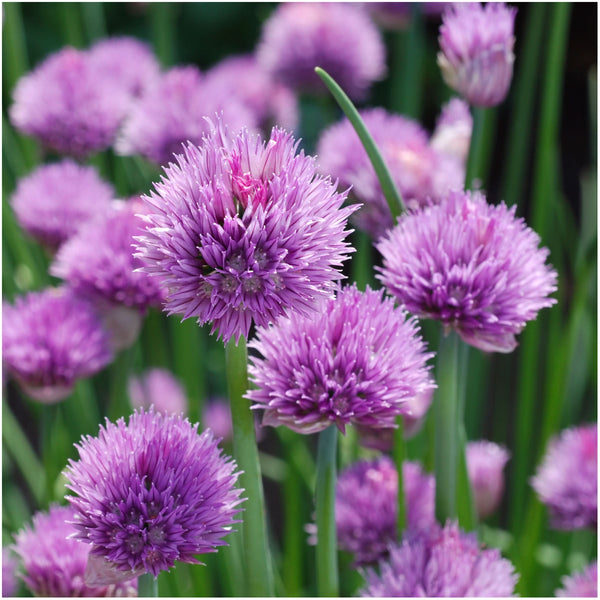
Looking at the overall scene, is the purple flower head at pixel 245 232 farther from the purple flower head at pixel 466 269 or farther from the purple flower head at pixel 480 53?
the purple flower head at pixel 480 53

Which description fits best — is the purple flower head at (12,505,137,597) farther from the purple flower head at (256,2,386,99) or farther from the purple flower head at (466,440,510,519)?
the purple flower head at (256,2,386,99)

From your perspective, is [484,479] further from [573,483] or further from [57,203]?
[57,203]

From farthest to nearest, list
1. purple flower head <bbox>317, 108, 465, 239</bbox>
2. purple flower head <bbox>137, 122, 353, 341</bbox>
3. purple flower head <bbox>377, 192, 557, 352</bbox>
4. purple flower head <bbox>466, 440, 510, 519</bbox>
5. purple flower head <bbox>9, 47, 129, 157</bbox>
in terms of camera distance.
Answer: purple flower head <bbox>9, 47, 129, 157</bbox> < purple flower head <bbox>466, 440, 510, 519</bbox> < purple flower head <bbox>317, 108, 465, 239</bbox> < purple flower head <bbox>377, 192, 557, 352</bbox> < purple flower head <bbox>137, 122, 353, 341</bbox>

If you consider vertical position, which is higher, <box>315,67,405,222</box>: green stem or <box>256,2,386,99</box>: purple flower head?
<box>256,2,386,99</box>: purple flower head

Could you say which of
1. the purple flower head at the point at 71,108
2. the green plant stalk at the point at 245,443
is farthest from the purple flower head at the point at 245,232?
the purple flower head at the point at 71,108

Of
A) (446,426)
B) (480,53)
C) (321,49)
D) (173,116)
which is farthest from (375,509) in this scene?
(321,49)

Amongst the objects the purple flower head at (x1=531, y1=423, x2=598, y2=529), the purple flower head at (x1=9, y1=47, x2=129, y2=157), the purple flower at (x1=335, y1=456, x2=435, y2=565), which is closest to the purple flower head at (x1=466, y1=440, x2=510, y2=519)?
the purple flower head at (x1=531, y1=423, x2=598, y2=529)

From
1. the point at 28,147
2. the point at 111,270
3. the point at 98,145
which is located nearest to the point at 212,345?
the point at 28,147
